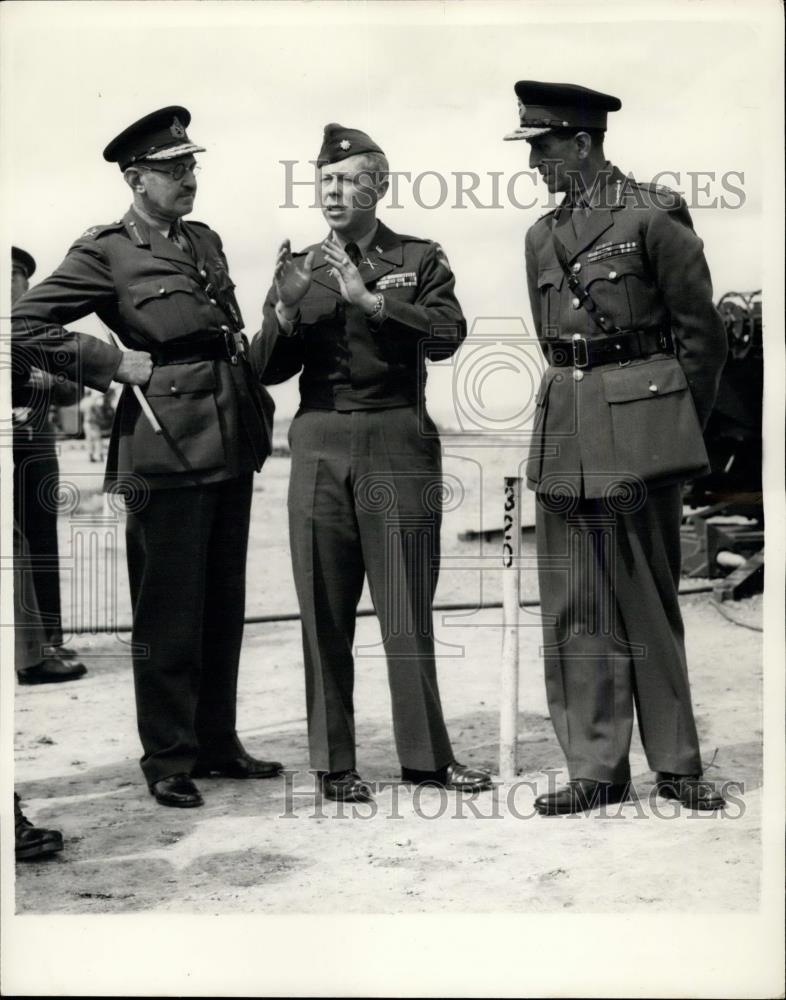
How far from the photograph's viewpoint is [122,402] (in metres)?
5.43

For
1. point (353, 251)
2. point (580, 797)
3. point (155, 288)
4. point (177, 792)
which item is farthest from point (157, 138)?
point (580, 797)

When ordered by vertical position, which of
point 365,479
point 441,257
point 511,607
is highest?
point 441,257

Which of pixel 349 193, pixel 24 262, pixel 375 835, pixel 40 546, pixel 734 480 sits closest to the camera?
pixel 375 835

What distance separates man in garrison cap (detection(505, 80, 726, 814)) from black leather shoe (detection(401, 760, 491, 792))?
11.1 inches

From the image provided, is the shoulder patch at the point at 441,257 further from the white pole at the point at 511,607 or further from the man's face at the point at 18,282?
the man's face at the point at 18,282

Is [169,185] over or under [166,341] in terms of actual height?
over

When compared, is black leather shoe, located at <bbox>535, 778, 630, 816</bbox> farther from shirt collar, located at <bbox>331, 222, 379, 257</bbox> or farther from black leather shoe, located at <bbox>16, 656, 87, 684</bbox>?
black leather shoe, located at <bbox>16, 656, 87, 684</bbox>

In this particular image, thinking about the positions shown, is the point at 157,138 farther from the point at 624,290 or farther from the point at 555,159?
the point at 624,290

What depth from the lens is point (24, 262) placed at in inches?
249

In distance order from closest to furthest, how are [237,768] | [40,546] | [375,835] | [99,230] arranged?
1. [375,835]
2. [99,230]
3. [237,768]
4. [40,546]

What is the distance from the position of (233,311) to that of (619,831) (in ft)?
7.49

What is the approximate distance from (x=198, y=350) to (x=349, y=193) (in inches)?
31.0

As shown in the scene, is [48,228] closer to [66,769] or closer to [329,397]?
[329,397]

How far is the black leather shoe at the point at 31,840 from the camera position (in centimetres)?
474
